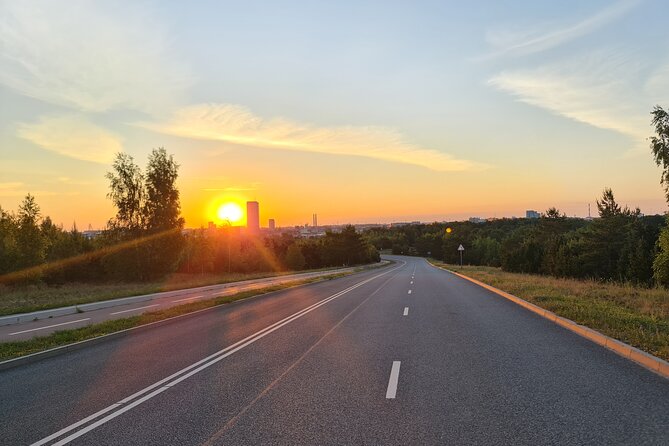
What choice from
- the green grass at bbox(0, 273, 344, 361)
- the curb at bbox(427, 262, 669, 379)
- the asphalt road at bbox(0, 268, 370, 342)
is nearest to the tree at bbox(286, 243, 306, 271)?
the asphalt road at bbox(0, 268, 370, 342)

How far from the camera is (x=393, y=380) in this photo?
691 centimetres

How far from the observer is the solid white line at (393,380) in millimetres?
6199

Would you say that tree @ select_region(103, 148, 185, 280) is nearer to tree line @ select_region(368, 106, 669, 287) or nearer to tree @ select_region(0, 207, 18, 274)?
tree @ select_region(0, 207, 18, 274)

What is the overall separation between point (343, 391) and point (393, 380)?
907mm

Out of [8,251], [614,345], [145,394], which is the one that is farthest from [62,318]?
[8,251]

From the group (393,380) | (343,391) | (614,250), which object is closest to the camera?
(343,391)

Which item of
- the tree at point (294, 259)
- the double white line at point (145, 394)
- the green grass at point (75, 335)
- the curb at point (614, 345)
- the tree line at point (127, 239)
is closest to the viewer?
the double white line at point (145, 394)

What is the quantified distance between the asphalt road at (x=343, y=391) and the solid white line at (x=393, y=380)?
3cm

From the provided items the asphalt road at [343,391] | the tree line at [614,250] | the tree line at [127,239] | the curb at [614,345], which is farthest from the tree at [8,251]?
the tree line at [614,250]

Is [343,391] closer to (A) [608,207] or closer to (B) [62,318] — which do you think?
(B) [62,318]

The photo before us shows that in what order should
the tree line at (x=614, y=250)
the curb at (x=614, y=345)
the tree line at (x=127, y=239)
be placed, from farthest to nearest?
the tree line at (x=127, y=239), the tree line at (x=614, y=250), the curb at (x=614, y=345)

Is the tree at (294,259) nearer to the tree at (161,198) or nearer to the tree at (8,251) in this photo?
the tree at (161,198)

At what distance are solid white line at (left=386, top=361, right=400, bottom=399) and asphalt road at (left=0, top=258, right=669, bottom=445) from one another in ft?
0.10

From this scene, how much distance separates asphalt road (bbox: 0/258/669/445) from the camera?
4.89 metres
